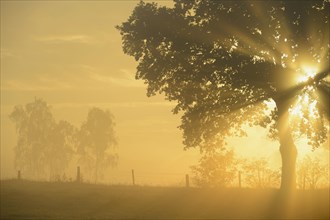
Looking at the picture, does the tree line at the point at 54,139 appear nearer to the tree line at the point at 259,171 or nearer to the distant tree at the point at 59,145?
the distant tree at the point at 59,145

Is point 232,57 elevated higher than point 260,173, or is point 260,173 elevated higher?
point 232,57

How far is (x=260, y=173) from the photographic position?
8944cm

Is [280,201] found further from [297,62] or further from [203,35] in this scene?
[203,35]

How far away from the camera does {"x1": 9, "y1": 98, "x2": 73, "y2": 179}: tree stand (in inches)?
4577

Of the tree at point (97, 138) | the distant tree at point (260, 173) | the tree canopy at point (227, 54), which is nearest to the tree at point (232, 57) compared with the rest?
the tree canopy at point (227, 54)

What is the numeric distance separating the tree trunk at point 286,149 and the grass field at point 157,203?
4.16ft

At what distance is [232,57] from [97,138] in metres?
87.3

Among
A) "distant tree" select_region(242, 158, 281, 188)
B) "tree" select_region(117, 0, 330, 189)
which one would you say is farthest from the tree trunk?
"distant tree" select_region(242, 158, 281, 188)

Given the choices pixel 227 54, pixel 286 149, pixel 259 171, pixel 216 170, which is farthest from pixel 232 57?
pixel 259 171

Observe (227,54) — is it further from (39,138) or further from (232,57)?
(39,138)

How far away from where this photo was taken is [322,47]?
33625 millimetres

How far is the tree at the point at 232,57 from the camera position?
108ft

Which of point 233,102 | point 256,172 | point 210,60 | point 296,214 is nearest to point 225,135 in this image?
point 233,102

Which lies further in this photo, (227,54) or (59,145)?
(59,145)
